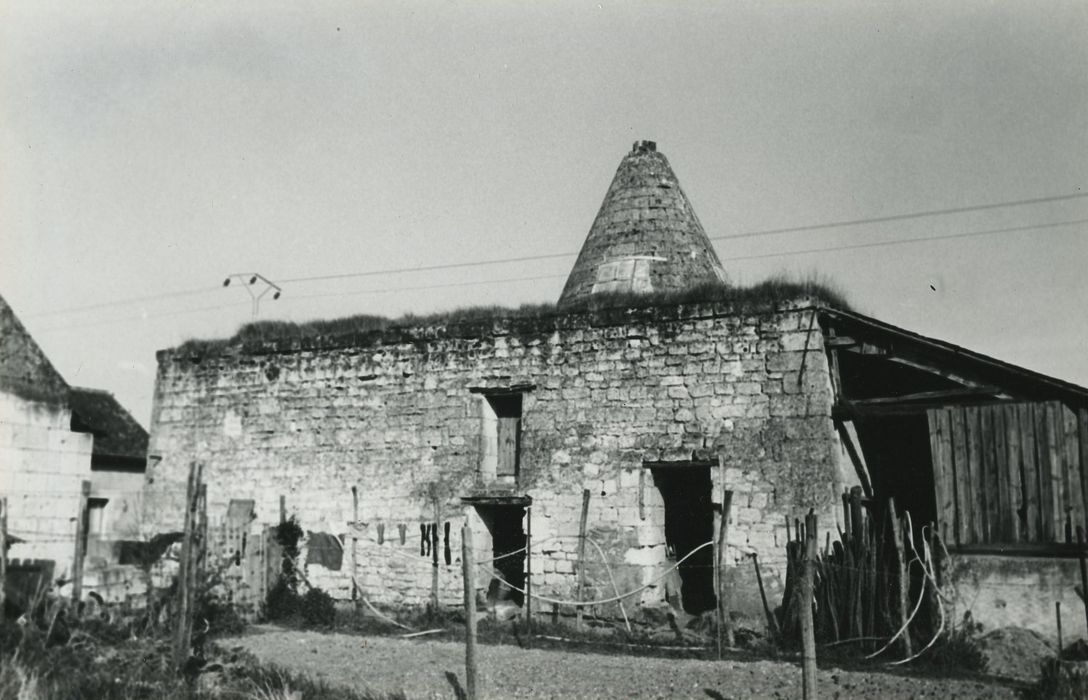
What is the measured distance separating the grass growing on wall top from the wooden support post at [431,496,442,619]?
253cm

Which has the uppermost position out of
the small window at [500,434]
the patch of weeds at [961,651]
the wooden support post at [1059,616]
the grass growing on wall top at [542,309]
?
the grass growing on wall top at [542,309]

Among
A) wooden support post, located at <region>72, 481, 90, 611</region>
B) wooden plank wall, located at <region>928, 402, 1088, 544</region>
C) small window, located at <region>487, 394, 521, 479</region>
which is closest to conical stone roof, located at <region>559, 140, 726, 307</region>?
small window, located at <region>487, 394, 521, 479</region>

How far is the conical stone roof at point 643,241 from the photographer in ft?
44.4

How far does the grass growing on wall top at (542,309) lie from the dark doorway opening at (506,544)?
2.66m

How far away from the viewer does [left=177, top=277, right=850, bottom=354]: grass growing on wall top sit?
1068 centimetres

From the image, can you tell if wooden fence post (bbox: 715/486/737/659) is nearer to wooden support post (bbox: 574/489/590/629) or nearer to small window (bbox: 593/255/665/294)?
A: wooden support post (bbox: 574/489/590/629)

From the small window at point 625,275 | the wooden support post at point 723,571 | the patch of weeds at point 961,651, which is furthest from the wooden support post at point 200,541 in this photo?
the patch of weeds at point 961,651

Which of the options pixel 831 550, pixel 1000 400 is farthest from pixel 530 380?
pixel 1000 400

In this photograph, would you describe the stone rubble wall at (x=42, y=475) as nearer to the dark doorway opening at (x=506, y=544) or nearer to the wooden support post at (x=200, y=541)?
the wooden support post at (x=200, y=541)

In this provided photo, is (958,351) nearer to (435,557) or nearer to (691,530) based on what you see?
(691,530)

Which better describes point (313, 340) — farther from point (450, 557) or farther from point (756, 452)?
point (756, 452)

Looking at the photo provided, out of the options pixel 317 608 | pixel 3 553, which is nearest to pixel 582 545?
pixel 317 608

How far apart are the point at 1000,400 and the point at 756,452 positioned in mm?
2716

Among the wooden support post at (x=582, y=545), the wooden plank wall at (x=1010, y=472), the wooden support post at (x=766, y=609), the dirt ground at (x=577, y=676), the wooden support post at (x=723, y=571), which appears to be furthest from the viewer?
the wooden support post at (x=582, y=545)
